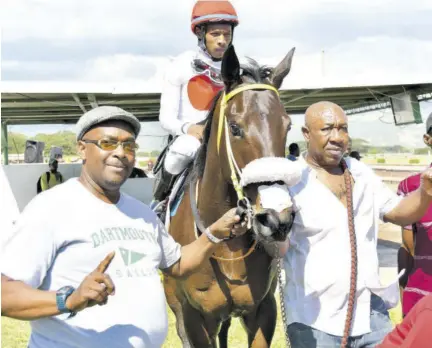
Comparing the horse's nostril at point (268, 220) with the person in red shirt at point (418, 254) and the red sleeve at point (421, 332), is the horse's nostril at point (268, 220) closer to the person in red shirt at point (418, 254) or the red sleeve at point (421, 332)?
the red sleeve at point (421, 332)

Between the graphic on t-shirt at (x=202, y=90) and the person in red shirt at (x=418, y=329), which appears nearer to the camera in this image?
the person in red shirt at (x=418, y=329)

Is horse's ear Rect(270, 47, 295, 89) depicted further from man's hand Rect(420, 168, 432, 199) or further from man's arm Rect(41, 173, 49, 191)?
man's arm Rect(41, 173, 49, 191)

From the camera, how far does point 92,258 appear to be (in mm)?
2268

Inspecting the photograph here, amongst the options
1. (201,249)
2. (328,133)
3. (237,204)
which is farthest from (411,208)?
(201,249)

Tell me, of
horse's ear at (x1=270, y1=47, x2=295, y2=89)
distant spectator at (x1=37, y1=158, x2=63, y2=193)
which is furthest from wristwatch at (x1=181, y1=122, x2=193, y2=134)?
distant spectator at (x1=37, y1=158, x2=63, y2=193)

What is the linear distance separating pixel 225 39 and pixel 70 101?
26.8 ft

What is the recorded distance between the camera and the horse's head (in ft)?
9.40

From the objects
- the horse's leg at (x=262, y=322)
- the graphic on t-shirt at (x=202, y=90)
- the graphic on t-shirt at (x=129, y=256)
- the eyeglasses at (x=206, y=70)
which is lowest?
the horse's leg at (x=262, y=322)

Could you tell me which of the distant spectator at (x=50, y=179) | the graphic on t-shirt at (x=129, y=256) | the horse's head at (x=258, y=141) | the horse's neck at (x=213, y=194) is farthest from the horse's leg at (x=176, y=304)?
the distant spectator at (x=50, y=179)

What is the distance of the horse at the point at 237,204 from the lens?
9.97 feet

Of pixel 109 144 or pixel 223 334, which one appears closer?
pixel 109 144

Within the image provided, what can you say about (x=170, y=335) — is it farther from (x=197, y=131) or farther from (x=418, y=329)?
(x=418, y=329)

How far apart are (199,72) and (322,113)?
1522 millimetres

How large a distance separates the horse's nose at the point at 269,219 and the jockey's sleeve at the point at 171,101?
174cm
